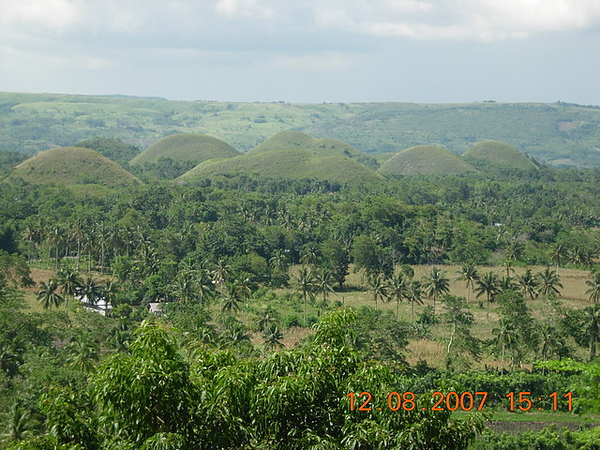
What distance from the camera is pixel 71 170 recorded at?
14762 centimetres

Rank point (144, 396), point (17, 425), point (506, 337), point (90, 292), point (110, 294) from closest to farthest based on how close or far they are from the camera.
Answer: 1. point (144, 396)
2. point (17, 425)
3. point (506, 337)
4. point (110, 294)
5. point (90, 292)

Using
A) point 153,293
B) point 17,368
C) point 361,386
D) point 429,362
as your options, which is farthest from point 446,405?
point 153,293

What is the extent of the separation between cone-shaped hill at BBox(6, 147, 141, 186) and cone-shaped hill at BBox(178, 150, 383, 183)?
66.2 feet

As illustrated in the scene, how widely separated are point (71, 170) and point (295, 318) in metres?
101

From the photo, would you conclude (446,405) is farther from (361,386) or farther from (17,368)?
(17,368)

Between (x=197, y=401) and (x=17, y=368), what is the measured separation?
107 feet

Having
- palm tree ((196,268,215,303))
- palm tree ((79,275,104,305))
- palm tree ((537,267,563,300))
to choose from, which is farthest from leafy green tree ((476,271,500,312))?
palm tree ((79,275,104,305))

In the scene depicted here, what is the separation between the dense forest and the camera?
1167cm

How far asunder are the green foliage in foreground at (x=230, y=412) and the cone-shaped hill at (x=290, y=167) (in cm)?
15665

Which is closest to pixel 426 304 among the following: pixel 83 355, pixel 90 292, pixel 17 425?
pixel 90 292

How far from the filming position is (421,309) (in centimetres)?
6975

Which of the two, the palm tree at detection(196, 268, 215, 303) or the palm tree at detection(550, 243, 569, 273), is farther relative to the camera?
the palm tree at detection(550, 243, 569, 273)

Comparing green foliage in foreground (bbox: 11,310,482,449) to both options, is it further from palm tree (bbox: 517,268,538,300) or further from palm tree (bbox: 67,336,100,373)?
palm tree (bbox: 517,268,538,300)

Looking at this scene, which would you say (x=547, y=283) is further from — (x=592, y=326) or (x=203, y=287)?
(x=203, y=287)
